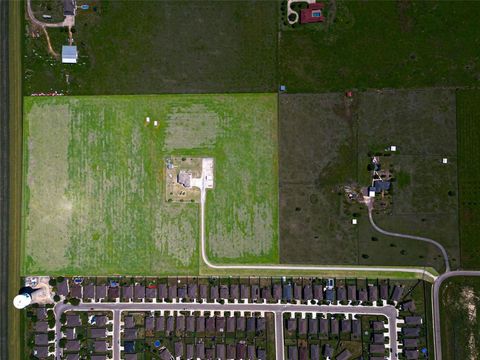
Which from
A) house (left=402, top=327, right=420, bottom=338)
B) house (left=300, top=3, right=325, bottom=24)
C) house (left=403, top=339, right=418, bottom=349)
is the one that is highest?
house (left=300, top=3, right=325, bottom=24)

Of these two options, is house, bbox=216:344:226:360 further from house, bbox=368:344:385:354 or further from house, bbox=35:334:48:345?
house, bbox=35:334:48:345

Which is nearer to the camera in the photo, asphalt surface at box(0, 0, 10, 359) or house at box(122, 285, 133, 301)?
house at box(122, 285, 133, 301)

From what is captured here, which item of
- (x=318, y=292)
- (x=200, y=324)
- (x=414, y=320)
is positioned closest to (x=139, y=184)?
(x=200, y=324)

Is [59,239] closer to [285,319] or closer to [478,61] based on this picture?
[285,319]

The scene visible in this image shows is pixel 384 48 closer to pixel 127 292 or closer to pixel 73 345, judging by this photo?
pixel 127 292

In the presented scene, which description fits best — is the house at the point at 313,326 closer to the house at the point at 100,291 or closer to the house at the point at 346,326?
the house at the point at 346,326

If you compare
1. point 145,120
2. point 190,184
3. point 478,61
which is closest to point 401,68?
point 478,61

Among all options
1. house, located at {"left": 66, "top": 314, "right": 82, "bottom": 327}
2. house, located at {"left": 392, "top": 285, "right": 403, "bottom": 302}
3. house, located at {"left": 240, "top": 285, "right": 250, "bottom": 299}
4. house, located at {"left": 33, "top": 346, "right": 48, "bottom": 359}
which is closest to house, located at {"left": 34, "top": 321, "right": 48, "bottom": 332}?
house, located at {"left": 33, "top": 346, "right": 48, "bottom": 359}
